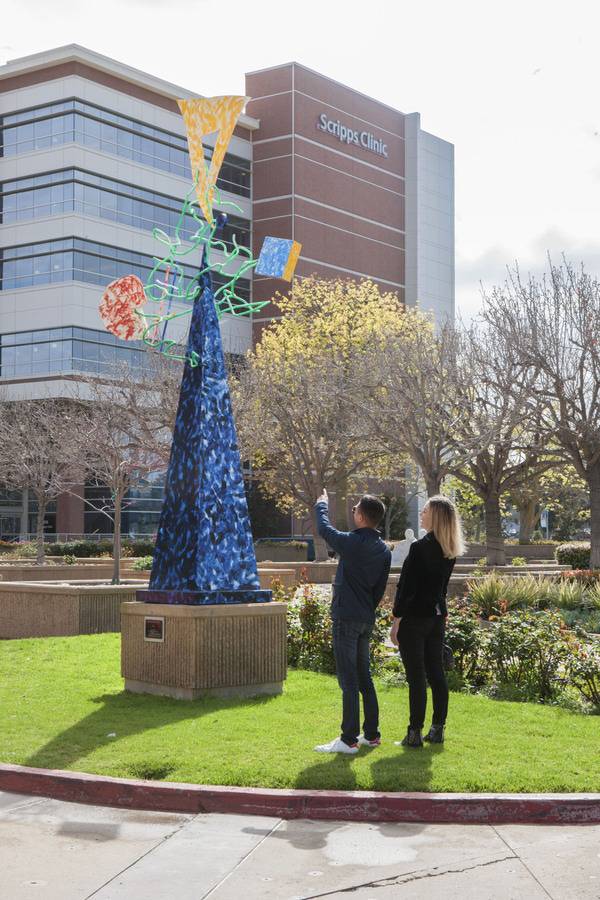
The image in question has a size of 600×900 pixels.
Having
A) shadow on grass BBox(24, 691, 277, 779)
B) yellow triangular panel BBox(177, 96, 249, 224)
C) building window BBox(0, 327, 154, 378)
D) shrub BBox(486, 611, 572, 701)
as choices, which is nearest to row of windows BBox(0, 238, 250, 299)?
building window BBox(0, 327, 154, 378)

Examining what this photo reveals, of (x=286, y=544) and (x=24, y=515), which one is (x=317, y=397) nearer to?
(x=286, y=544)

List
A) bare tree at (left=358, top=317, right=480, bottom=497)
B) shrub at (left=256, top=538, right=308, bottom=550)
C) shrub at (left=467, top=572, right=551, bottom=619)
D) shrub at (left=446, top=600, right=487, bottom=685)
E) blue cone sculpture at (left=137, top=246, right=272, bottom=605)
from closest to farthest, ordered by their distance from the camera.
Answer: blue cone sculpture at (left=137, top=246, right=272, bottom=605)
shrub at (left=446, top=600, right=487, bottom=685)
shrub at (left=467, top=572, right=551, bottom=619)
bare tree at (left=358, top=317, right=480, bottom=497)
shrub at (left=256, top=538, right=308, bottom=550)

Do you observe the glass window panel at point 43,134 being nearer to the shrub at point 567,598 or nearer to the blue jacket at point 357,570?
the shrub at point 567,598

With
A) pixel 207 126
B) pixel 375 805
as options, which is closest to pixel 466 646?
pixel 375 805

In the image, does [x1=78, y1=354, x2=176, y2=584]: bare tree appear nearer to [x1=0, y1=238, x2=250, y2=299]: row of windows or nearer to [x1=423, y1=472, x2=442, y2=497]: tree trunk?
[x1=423, y1=472, x2=442, y2=497]: tree trunk

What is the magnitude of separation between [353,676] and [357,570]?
75 cm

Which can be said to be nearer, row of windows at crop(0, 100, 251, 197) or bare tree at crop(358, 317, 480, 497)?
bare tree at crop(358, 317, 480, 497)

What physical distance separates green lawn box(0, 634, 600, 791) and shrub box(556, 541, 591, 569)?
22.6 meters

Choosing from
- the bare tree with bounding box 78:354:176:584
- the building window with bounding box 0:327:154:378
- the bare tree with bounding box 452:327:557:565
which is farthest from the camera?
→ the building window with bounding box 0:327:154:378

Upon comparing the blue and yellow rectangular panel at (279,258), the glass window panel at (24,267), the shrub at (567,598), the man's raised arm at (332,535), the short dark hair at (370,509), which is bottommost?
the shrub at (567,598)

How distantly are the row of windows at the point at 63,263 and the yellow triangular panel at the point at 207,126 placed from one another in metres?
40.8

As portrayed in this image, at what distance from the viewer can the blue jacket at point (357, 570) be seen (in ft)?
24.7

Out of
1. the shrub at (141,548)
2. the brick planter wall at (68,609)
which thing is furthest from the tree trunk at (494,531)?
the brick planter wall at (68,609)

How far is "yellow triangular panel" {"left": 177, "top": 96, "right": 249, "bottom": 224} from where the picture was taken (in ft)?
38.0
